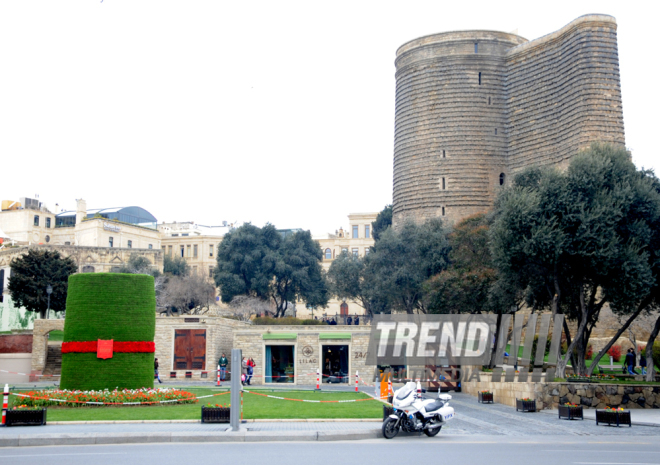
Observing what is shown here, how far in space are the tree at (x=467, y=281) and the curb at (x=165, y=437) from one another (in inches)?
962

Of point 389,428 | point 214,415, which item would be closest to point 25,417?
point 214,415

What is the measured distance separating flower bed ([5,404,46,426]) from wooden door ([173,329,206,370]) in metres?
18.8

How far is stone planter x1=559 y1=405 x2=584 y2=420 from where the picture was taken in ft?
64.5

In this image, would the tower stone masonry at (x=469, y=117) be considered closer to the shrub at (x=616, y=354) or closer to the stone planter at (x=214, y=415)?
the shrub at (x=616, y=354)

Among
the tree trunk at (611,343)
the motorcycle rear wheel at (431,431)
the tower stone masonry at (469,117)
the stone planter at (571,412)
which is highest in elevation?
the tower stone masonry at (469,117)

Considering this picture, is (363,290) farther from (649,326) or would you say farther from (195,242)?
(195,242)

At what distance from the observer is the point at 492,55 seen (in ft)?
194

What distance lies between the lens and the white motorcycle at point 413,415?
15.0 metres

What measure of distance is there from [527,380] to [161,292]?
42.3 m

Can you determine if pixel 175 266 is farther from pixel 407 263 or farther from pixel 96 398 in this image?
pixel 96 398

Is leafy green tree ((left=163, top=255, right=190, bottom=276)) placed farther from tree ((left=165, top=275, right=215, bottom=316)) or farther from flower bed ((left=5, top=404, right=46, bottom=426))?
flower bed ((left=5, top=404, right=46, bottom=426))

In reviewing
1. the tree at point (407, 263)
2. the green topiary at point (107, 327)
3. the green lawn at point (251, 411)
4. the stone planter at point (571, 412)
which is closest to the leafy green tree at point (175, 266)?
the tree at point (407, 263)

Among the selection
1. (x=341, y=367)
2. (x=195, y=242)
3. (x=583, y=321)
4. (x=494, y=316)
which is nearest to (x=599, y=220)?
(x=583, y=321)

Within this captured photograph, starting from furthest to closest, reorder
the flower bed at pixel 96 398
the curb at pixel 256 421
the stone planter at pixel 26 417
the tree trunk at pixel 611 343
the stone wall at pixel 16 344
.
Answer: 1. the stone wall at pixel 16 344
2. the tree trunk at pixel 611 343
3. the flower bed at pixel 96 398
4. the curb at pixel 256 421
5. the stone planter at pixel 26 417
